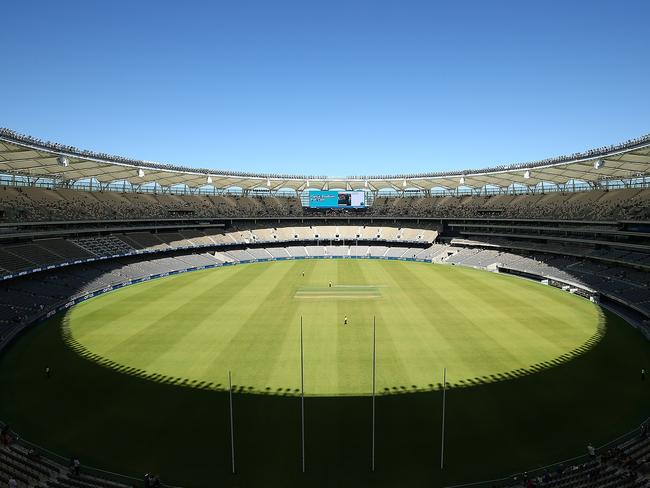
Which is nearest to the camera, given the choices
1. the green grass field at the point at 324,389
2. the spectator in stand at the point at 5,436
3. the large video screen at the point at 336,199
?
the green grass field at the point at 324,389

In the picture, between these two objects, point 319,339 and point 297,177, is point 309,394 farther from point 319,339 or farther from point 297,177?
point 297,177

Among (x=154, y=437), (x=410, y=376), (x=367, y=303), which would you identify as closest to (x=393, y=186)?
(x=367, y=303)

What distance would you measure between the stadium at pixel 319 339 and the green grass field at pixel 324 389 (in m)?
0.13

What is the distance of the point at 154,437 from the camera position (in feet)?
56.9

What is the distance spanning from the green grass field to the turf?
19 cm

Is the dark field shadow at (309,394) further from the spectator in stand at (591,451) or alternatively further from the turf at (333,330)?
the spectator in stand at (591,451)

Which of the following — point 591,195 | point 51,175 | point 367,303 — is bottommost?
point 367,303

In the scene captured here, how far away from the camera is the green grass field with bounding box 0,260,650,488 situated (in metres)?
15.8

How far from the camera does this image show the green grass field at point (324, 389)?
15.8 m

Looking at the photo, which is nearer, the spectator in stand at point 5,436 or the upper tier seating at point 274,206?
the spectator in stand at point 5,436

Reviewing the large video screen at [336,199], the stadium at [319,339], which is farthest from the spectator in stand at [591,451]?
the large video screen at [336,199]

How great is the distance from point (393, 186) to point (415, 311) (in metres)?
62.7

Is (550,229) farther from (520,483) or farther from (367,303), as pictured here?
(520,483)

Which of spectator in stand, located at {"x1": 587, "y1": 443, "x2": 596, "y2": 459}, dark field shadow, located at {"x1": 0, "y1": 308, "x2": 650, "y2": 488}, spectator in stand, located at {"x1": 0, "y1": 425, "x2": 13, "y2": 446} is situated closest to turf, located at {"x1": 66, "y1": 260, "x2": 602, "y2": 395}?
dark field shadow, located at {"x1": 0, "y1": 308, "x2": 650, "y2": 488}
